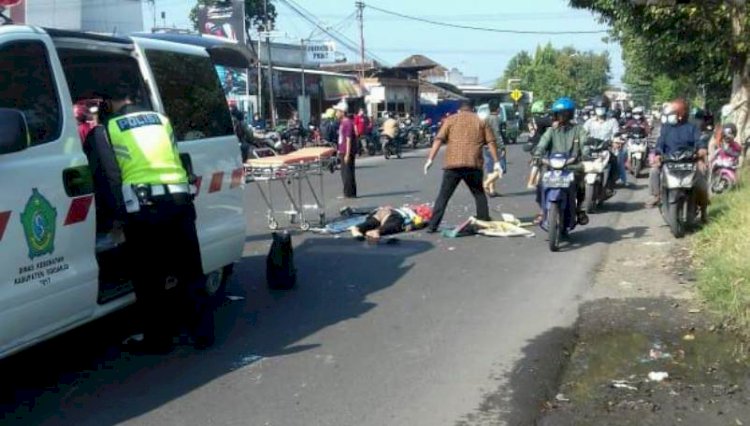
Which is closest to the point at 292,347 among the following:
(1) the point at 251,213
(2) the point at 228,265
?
(2) the point at 228,265

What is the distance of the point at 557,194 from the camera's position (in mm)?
10188

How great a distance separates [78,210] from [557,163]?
20.7ft

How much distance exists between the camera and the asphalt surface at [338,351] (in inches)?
203

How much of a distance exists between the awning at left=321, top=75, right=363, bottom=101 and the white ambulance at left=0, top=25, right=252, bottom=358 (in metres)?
38.4

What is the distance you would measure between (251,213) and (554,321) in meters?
7.79

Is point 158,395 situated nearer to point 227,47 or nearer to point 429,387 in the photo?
point 429,387

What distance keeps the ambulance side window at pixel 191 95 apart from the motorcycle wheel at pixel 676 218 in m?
5.70

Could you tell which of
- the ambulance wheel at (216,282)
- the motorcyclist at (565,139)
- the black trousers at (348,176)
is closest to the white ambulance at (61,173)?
the ambulance wheel at (216,282)

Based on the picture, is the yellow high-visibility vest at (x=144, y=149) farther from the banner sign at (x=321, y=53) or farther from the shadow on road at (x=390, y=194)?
the banner sign at (x=321, y=53)

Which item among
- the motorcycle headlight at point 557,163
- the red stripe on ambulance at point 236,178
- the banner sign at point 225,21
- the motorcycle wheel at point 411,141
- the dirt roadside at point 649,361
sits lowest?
the motorcycle wheel at point 411,141

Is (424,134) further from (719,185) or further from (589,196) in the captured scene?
(589,196)

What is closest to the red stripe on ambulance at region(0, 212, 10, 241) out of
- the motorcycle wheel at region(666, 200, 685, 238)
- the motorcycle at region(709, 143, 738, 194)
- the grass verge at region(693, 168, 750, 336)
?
the grass verge at region(693, 168, 750, 336)

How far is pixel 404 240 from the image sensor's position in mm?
11242

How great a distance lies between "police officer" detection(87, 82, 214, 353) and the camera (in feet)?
18.6
